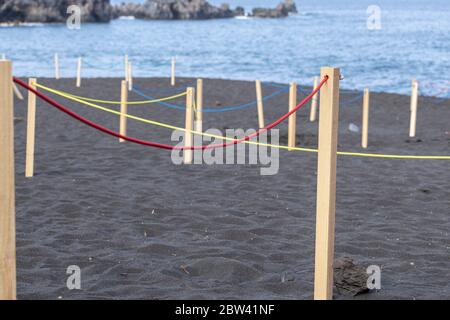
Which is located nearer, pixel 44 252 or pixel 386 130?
pixel 44 252

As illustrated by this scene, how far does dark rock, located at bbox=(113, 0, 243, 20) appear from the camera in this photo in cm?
14725

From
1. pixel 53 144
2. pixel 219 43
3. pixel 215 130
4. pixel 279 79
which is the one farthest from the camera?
pixel 219 43

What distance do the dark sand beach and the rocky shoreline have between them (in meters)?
96.1

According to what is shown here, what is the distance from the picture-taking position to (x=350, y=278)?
16.2 ft

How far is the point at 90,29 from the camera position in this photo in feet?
333

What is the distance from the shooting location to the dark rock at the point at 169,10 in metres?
147

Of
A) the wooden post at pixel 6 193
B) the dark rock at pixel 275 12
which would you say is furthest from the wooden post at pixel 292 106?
the dark rock at pixel 275 12

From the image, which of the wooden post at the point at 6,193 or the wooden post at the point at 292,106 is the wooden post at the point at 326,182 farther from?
the wooden post at the point at 292,106

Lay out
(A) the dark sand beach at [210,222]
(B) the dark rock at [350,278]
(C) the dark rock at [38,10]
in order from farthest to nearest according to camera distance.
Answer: (C) the dark rock at [38,10] < (A) the dark sand beach at [210,222] < (B) the dark rock at [350,278]

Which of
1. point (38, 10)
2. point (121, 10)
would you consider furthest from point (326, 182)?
point (121, 10)

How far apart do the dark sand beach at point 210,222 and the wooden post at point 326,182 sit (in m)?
0.44

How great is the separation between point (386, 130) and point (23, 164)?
7754 millimetres

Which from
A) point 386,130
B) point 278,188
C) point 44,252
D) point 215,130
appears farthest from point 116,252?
point 386,130
